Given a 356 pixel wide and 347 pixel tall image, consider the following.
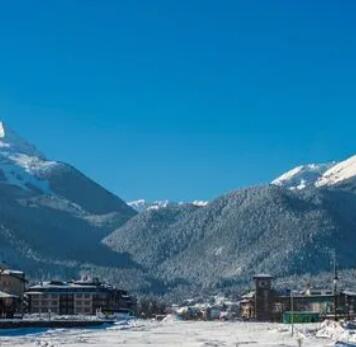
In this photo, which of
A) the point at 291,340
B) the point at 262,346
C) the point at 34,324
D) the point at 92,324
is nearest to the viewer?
the point at 262,346

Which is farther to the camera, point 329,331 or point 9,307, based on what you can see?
point 9,307

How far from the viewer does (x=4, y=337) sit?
310 ft

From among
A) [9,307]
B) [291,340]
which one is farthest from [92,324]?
[291,340]

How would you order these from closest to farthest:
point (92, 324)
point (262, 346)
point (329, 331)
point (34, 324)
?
point (262, 346) → point (329, 331) → point (34, 324) → point (92, 324)

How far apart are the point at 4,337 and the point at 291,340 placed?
27.9 meters

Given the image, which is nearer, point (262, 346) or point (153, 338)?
point (262, 346)

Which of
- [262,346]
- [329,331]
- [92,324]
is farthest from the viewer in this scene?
[92,324]

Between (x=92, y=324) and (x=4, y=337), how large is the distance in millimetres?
42989

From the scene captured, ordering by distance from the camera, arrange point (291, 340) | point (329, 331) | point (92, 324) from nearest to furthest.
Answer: point (291, 340) → point (329, 331) → point (92, 324)

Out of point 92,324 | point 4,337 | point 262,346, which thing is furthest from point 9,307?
point 262,346

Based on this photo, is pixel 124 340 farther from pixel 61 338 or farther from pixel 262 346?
pixel 262 346

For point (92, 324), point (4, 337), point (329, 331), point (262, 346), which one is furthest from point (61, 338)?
point (92, 324)

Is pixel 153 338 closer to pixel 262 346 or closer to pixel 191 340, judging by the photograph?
pixel 191 340

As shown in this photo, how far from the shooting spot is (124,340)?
9362 centimetres
